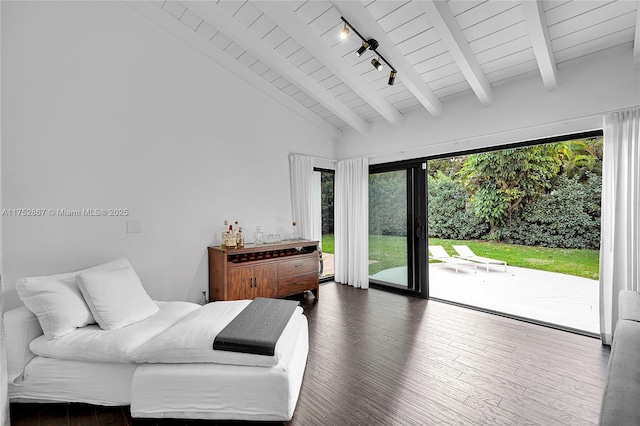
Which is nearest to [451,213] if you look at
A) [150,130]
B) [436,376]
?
[436,376]

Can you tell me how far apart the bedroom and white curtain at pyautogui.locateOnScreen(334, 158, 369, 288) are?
816 mm

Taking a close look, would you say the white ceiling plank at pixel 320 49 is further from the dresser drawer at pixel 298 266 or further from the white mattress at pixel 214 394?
the white mattress at pixel 214 394

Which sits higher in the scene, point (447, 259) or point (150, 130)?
point (150, 130)

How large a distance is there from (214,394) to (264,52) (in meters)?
3.30

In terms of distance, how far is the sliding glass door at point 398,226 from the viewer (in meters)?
4.25

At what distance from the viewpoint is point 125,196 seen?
9.95 feet

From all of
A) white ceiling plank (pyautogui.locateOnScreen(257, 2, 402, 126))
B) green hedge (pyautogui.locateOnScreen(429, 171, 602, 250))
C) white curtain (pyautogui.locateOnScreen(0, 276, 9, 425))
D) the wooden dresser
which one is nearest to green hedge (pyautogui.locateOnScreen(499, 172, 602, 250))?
green hedge (pyautogui.locateOnScreen(429, 171, 602, 250))

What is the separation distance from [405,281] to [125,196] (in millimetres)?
3801

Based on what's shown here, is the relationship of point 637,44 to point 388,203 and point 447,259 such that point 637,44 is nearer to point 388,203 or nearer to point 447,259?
point 388,203

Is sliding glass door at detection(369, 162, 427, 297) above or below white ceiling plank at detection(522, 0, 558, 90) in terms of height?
below

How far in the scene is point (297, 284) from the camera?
404 cm

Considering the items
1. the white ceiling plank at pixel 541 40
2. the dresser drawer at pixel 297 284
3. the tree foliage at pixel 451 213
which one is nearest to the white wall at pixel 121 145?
the dresser drawer at pixel 297 284

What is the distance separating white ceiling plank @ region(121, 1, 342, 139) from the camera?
124 inches

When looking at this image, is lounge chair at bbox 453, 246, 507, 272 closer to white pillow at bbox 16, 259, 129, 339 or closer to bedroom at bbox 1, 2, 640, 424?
bedroom at bbox 1, 2, 640, 424
